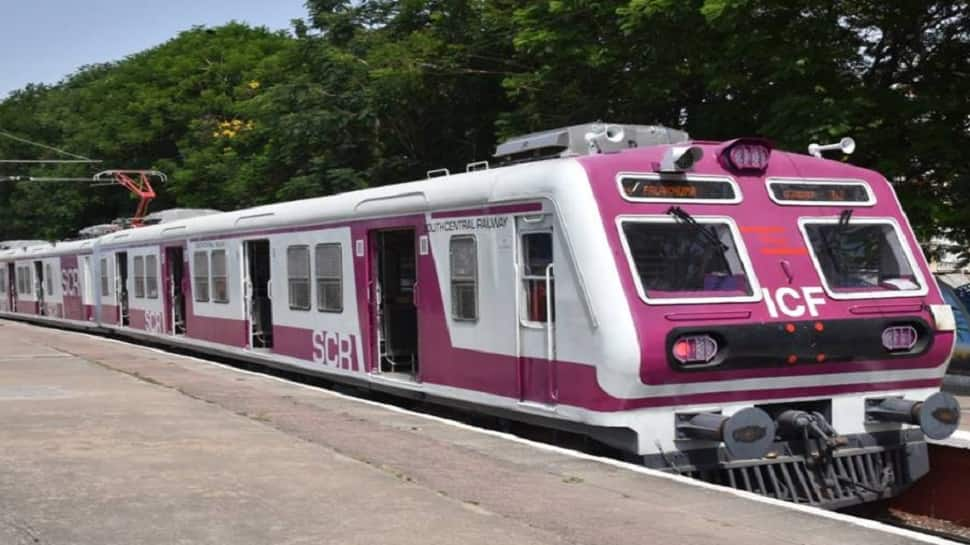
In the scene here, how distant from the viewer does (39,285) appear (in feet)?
111

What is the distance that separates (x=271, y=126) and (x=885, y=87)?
19.0 meters

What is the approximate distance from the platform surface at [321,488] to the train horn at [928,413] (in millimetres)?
2248

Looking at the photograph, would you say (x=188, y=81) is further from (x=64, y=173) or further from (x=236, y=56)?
(x=64, y=173)

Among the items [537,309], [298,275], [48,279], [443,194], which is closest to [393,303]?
[298,275]

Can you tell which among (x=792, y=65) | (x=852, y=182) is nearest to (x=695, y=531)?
(x=852, y=182)

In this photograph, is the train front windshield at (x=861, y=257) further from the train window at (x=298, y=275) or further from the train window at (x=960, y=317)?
the train window at (x=298, y=275)

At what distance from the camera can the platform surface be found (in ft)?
21.4

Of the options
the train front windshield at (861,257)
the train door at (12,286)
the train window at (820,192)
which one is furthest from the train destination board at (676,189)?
the train door at (12,286)

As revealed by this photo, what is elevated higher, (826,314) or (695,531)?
(826,314)

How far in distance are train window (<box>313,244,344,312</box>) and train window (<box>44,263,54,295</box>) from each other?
20.3 m

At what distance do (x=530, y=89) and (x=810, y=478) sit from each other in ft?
51.7

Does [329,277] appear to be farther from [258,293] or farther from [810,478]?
[810,478]

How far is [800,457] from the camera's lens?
8.72 meters

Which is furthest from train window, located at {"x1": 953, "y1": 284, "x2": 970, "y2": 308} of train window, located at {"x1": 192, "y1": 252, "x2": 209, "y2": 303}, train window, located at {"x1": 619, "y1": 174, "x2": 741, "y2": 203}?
→ train window, located at {"x1": 192, "y1": 252, "x2": 209, "y2": 303}
